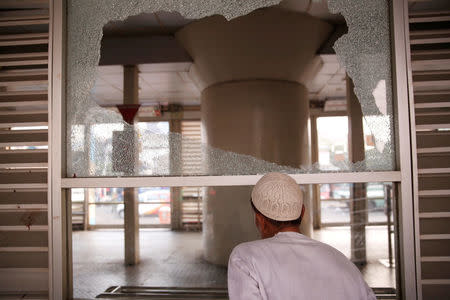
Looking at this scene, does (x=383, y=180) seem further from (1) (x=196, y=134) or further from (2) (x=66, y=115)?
(1) (x=196, y=134)

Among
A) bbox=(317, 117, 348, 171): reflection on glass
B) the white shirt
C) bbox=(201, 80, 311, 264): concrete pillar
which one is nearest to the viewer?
the white shirt

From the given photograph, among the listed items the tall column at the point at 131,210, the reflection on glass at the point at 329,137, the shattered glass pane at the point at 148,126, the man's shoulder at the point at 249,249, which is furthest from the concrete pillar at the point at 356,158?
the man's shoulder at the point at 249,249

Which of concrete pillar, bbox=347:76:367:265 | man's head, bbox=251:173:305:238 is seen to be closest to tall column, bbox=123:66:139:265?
concrete pillar, bbox=347:76:367:265

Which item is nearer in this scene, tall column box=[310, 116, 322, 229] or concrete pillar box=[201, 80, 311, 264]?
concrete pillar box=[201, 80, 311, 264]

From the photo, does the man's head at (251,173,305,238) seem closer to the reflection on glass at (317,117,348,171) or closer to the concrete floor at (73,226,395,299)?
the concrete floor at (73,226,395,299)

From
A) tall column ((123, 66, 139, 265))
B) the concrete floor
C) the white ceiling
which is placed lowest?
the concrete floor

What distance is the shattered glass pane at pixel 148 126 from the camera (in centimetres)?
174

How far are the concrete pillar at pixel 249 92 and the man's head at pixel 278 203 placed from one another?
3448 millimetres

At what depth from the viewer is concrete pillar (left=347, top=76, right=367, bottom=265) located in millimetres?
5385

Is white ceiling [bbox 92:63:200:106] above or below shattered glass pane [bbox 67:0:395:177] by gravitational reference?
above

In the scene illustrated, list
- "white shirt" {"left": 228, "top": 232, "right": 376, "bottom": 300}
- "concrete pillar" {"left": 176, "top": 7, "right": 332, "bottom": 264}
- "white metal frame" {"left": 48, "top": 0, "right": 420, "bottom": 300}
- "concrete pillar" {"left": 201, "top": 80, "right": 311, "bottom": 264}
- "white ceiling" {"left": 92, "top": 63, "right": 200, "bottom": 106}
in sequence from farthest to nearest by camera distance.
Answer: "white ceiling" {"left": 92, "top": 63, "right": 200, "bottom": 106} → "concrete pillar" {"left": 201, "top": 80, "right": 311, "bottom": 264} → "concrete pillar" {"left": 176, "top": 7, "right": 332, "bottom": 264} → "white metal frame" {"left": 48, "top": 0, "right": 420, "bottom": 300} → "white shirt" {"left": 228, "top": 232, "right": 376, "bottom": 300}

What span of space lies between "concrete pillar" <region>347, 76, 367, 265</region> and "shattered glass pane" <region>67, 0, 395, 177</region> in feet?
12.6

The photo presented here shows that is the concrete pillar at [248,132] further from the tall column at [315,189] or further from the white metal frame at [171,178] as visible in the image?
the tall column at [315,189]

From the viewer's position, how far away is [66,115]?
1776 mm
